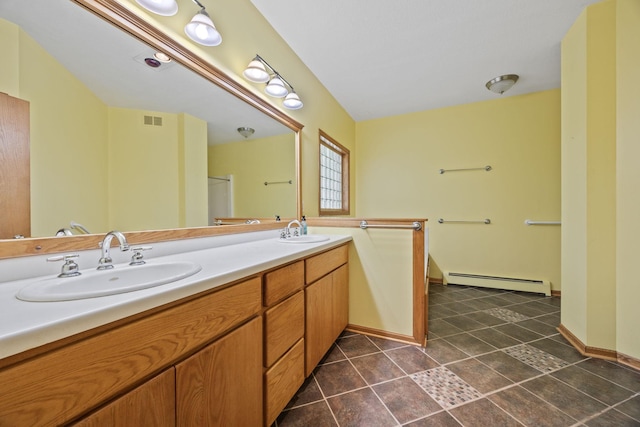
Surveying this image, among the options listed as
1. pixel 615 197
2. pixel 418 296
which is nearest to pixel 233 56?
pixel 418 296

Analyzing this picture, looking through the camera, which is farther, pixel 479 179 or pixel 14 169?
pixel 479 179

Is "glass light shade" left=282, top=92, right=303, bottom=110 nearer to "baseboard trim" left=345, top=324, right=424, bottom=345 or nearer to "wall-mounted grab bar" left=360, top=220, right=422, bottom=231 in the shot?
"wall-mounted grab bar" left=360, top=220, right=422, bottom=231

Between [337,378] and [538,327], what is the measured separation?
1.83 m

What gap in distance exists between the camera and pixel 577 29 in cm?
181

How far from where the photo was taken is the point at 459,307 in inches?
99.0

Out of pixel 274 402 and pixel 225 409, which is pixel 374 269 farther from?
pixel 225 409

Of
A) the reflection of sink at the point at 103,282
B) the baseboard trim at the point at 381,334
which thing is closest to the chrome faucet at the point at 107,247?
the reflection of sink at the point at 103,282

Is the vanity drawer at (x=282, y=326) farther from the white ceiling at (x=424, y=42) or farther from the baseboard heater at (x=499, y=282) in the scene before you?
the baseboard heater at (x=499, y=282)

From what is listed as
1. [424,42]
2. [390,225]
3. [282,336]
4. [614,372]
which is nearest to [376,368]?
[282,336]

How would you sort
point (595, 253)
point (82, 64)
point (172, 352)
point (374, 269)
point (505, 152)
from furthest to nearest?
1. point (505, 152)
2. point (374, 269)
3. point (595, 253)
4. point (82, 64)
5. point (172, 352)

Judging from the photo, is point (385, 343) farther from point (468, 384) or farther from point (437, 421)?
point (437, 421)

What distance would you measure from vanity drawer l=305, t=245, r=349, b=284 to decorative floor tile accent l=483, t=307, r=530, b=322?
5.24 feet

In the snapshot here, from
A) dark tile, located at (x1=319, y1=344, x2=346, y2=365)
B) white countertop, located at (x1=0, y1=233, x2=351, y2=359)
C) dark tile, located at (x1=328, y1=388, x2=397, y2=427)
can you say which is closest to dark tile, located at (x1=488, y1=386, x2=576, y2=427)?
dark tile, located at (x1=328, y1=388, x2=397, y2=427)

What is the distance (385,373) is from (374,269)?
0.70 metres
